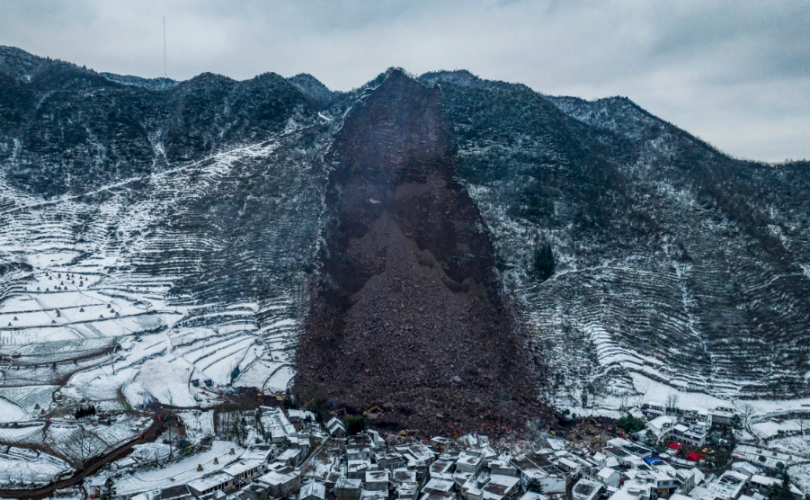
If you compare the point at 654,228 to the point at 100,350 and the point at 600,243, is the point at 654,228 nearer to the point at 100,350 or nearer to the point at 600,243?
the point at 600,243

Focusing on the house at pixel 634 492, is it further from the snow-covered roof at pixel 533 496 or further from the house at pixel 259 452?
the house at pixel 259 452

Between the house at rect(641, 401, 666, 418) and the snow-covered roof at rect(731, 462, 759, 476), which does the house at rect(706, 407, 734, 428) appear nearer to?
the house at rect(641, 401, 666, 418)

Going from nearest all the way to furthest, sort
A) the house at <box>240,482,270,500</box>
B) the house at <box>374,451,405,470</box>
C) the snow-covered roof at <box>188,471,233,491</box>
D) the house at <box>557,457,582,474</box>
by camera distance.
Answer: the house at <box>240,482,270,500</box>
the snow-covered roof at <box>188,471,233,491</box>
the house at <box>374,451,405,470</box>
the house at <box>557,457,582,474</box>

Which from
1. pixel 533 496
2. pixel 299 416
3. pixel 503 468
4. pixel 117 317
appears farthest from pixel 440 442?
pixel 117 317

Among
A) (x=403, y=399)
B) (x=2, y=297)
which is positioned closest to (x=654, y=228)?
(x=403, y=399)

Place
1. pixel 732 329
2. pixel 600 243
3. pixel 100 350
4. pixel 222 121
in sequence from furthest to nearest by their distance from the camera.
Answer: pixel 222 121 → pixel 600 243 → pixel 732 329 → pixel 100 350

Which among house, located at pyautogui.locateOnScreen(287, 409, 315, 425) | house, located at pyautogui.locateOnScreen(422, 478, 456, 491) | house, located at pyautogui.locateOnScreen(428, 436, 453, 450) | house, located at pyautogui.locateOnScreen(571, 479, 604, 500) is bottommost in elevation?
house, located at pyautogui.locateOnScreen(571, 479, 604, 500)

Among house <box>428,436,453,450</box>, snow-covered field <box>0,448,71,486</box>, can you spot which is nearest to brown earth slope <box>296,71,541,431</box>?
house <box>428,436,453,450</box>
